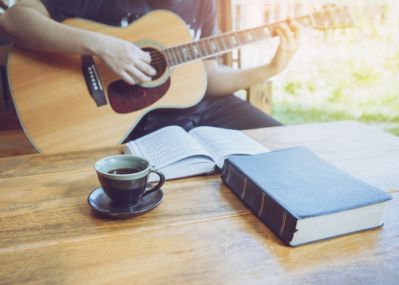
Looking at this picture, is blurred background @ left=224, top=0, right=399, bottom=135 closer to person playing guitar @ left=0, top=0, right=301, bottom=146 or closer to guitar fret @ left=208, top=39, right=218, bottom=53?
person playing guitar @ left=0, top=0, right=301, bottom=146

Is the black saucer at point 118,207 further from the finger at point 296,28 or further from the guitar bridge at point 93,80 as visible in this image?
the finger at point 296,28

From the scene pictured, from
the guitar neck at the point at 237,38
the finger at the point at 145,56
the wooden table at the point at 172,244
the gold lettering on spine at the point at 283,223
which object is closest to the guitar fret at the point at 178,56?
the guitar neck at the point at 237,38

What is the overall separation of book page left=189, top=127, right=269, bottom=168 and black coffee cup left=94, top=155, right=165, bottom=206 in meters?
0.19

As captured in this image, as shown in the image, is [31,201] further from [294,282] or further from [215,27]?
[215,27]

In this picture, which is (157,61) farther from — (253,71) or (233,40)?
(253,71)

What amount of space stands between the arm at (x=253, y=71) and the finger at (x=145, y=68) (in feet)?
1.30

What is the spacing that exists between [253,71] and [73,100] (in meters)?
0.70

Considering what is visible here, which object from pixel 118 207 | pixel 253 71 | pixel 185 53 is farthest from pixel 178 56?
pixel 118 207

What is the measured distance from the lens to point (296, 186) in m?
0.62

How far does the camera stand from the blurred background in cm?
233

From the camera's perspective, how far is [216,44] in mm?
1292

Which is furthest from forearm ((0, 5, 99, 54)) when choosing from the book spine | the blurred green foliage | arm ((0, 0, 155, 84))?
the blurred green foliage

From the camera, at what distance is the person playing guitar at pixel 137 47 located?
1.10m

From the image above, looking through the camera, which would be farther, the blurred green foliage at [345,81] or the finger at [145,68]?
the blurred green foliage at [345,81]
